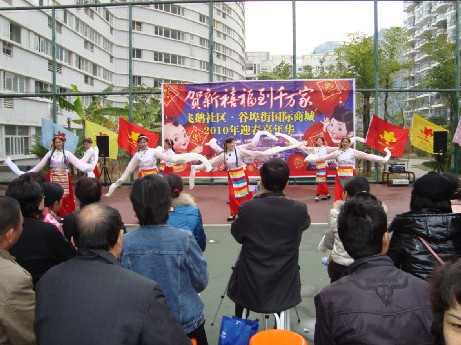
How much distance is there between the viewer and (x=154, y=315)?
1487 millimetres

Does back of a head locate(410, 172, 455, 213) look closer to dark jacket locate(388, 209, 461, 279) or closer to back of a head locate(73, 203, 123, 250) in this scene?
dark jacket locate(388, 209, 461, 279)

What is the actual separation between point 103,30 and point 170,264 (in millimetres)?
31799

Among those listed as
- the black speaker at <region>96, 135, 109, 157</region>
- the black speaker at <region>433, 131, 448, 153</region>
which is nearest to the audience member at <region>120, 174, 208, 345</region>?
the black speaker at <region>96, 135, 109, 157</region>

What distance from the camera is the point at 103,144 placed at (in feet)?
37.5

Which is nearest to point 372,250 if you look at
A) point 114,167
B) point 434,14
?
point 114,167

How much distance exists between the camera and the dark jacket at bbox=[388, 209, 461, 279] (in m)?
2.20

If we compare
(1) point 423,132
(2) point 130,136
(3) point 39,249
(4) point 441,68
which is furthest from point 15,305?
(4) point 441,68

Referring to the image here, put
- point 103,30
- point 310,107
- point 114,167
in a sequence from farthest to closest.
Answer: point 103,30 → point 114,167 → point 310,107

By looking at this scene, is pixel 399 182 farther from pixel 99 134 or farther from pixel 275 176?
pixel 275 176

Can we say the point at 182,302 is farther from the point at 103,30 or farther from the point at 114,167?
the point at 103,30

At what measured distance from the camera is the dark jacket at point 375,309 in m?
1.50

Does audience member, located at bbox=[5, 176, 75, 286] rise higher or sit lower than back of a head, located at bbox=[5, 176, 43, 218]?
lower

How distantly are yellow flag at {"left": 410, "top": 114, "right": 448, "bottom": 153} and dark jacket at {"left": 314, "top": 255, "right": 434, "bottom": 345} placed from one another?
1049 cm

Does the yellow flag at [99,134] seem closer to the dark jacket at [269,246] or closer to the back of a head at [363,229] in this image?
→ the dark jacket at [269,246]
